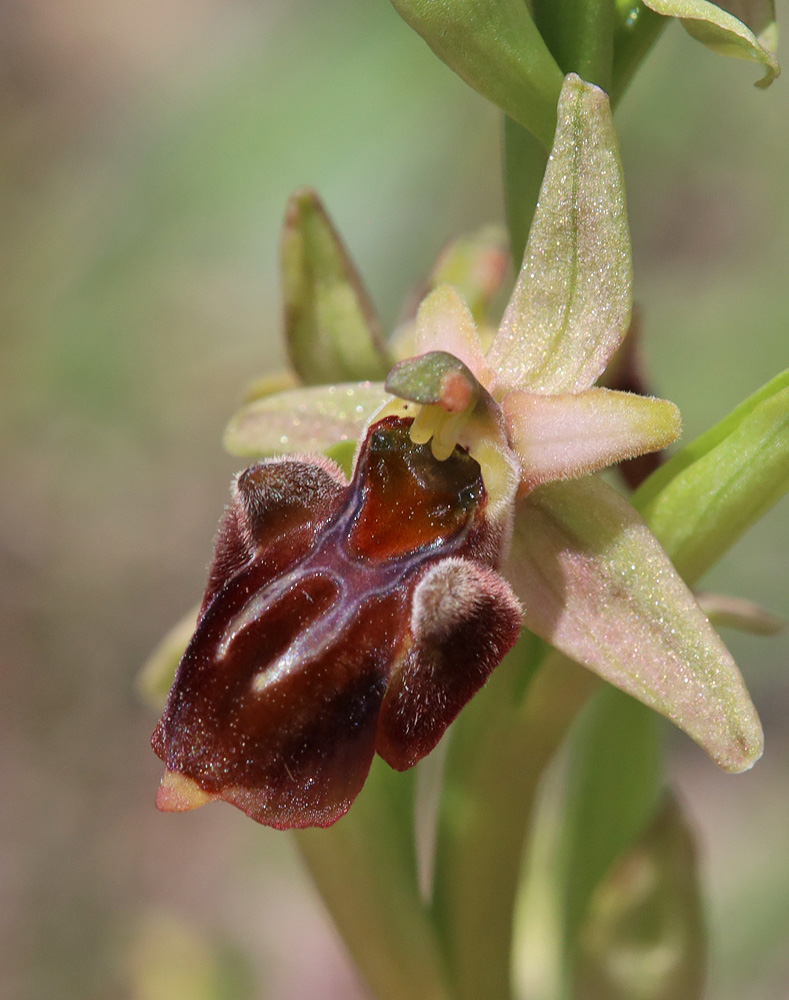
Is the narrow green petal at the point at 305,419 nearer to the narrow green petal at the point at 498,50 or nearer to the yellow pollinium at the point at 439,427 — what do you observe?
the yellow pollinium at the point at 439,427

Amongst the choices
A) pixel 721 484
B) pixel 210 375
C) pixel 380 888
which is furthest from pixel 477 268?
pixel 210 375

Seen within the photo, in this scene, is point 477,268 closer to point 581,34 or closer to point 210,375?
point 581,34

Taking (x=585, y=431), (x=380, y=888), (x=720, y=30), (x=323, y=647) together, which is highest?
(x=720, y=30)

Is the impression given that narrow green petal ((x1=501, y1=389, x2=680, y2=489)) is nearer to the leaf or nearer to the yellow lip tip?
the yellow lip tip

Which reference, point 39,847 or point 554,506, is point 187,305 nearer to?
point 39,847

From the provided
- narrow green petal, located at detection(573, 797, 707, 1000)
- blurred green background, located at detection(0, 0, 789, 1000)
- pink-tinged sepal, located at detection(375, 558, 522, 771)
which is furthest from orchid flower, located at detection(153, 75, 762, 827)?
blurred green background, located at detection(0, 0, 789, 1000)

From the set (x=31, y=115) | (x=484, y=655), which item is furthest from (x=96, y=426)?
(x=484, y=655)
